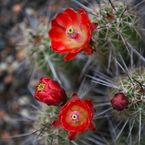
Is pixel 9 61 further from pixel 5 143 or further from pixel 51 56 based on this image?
pixel 51 56

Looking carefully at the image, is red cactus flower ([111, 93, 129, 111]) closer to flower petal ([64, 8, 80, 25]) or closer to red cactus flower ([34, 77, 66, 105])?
red cactus flower ([34, 77, 66, 105])

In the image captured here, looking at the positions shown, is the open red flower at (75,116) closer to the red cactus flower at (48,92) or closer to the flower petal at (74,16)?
the red cactus flower at (48,92)

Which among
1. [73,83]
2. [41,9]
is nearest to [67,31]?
[73,83]

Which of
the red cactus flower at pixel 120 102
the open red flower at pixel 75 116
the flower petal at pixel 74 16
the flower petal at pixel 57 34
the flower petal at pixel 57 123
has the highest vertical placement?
the flower petal at pixel 74 16

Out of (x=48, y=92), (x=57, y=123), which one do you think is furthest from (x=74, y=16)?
(x=57, y=123)

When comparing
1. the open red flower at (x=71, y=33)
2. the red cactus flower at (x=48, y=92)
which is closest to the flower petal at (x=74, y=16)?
the open red flower at (x=71, y=33)
